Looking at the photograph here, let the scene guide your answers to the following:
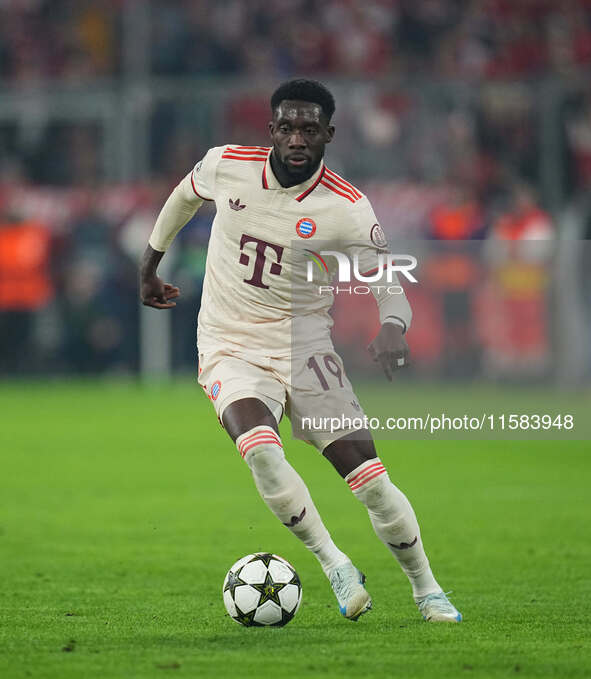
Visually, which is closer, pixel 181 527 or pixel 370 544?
pixel 370 544

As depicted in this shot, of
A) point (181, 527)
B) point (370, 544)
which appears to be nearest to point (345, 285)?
point (370, 544)

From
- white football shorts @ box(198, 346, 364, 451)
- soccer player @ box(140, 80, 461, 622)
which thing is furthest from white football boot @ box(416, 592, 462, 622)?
white football shorts @ box(198, 346, 364, 451)

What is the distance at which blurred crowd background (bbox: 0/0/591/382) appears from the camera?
18750mm

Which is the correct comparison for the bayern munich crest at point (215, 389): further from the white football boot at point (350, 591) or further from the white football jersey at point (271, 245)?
the white football boot at point (350, 591)

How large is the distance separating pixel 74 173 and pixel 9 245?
136 cm

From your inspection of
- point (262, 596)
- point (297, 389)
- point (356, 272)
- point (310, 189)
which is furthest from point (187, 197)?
point (262, 596)

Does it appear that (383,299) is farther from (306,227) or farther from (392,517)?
(392,517)

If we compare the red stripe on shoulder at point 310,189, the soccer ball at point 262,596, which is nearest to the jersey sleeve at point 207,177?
the red stripe on shoulder at point 310,189

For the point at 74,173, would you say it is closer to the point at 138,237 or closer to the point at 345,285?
the point at 138,237

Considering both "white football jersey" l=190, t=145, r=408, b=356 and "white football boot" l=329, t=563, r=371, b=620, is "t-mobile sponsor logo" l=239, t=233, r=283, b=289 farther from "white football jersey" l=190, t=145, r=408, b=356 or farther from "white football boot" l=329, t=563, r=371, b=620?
"white football boot" l=329, t=563, r=371, b=620

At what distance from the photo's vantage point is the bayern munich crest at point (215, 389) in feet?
19.8

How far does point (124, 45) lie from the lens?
818 inches

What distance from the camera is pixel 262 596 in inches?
231

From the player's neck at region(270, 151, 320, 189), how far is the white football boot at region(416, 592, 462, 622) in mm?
1806
